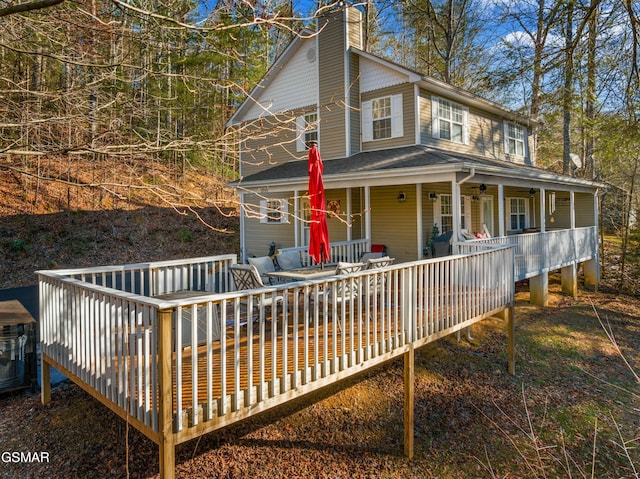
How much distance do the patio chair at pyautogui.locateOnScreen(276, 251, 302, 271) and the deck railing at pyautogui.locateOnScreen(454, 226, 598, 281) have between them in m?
3.41

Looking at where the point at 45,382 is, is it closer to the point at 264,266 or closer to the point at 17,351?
the point at 17,351

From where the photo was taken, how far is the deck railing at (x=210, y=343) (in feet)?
10.5

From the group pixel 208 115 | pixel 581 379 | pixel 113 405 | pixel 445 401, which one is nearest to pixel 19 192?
pixel 208 115

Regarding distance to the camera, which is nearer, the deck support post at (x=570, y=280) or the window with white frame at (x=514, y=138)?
the deck support post at (x=570, y=280)

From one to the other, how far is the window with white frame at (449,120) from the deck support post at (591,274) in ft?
20.6

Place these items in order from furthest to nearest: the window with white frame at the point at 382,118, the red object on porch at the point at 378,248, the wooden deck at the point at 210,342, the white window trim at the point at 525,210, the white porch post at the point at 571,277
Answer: the white window trim at the point at 525,210 < the white porch post at the point at 571,277 < the window with white frame at the point at 382,118 < the red object on porch at the point at 378,248 < the wooden deck at the point at 210,342

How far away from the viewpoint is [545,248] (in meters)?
11.2

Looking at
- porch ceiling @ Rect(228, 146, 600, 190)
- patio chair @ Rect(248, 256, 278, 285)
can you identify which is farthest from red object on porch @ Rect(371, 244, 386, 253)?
patio chair @ Rect(248, 256, 278, 285)

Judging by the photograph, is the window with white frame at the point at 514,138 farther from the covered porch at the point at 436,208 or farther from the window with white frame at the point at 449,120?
the window with white frame at the point at 449,120

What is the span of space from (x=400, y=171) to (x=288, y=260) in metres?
3.38

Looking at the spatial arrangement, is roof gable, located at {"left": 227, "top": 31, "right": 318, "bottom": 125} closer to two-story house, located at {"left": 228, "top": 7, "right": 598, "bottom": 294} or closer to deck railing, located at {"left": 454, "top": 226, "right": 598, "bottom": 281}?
two-story house, located at {"left": 228, "top": 7, "right": 598, "bottom": 294}

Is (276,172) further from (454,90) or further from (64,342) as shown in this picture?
(64,342)

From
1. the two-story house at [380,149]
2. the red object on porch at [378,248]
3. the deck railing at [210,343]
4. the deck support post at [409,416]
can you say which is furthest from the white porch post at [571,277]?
the deck support post at [409,416]

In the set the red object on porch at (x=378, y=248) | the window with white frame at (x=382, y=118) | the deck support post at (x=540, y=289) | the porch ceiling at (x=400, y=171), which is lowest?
the deck support post at (x=540, y=289)
